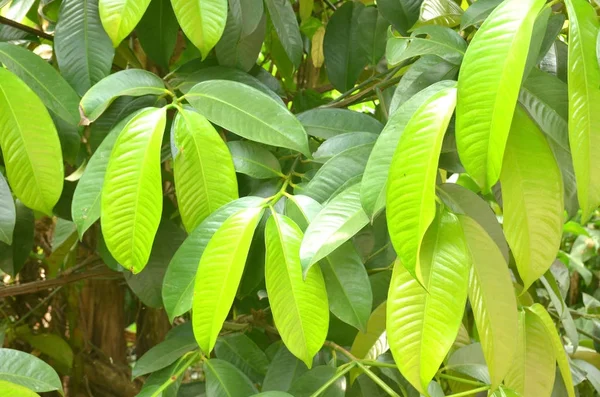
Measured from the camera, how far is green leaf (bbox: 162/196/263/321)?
490 millimetres

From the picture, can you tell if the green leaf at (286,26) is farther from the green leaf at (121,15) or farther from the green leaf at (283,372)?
the green leaf at (283,372)

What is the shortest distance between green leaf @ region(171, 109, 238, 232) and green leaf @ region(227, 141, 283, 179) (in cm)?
6

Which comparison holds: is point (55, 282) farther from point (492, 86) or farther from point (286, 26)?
point (492, 86)

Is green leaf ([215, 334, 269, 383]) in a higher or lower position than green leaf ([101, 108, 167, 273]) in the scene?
lower

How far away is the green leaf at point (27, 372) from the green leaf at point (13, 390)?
49mm

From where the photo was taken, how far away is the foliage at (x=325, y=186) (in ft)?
1.26

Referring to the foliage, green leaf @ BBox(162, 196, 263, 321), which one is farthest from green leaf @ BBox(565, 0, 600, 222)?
green leaf @ BBox(162, 196, 263, 321)

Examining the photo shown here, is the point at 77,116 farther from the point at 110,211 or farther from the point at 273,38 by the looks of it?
the point at 273,38

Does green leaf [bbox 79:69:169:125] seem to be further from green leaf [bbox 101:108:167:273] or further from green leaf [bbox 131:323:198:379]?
green leaf [bbox 131:323:198:379]

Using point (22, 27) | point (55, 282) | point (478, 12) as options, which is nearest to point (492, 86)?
point (478, 12)

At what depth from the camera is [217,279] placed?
17.4 inches

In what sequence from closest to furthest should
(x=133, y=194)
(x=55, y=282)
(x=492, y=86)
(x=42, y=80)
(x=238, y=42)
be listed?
(x=492, y=86) → (x=133, y=194) → (x=42, y=80) → (x=238, y=42) → (x=55, y=282)

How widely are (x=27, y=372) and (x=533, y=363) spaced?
1.40ft

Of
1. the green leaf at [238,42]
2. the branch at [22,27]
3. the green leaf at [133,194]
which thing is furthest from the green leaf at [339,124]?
Result: the branch at [22,27]
